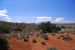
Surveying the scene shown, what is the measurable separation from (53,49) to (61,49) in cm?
186

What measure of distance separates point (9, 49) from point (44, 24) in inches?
1617

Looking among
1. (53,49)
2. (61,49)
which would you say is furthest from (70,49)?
(53,49)

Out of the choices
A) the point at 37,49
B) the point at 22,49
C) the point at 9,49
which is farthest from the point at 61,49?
the point at 9,49

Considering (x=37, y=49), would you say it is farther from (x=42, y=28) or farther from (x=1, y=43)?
(x=42, y=28)

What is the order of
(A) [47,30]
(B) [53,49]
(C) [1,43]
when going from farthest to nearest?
(A) [47,30]
(C) [1,43]
(B) [53,49]

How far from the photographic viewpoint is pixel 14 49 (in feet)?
77.4

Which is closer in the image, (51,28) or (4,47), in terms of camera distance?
(4,47)

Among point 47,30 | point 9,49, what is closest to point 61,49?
point 9,49

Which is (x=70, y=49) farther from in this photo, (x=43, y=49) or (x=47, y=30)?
(x=47, y=30)

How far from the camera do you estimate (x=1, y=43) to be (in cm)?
2408

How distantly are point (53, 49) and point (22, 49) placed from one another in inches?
171

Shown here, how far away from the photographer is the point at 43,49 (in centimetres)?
2388

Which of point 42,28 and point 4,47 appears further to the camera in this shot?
point 42,28

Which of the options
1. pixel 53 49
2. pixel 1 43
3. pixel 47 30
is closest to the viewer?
pixel 53 49
